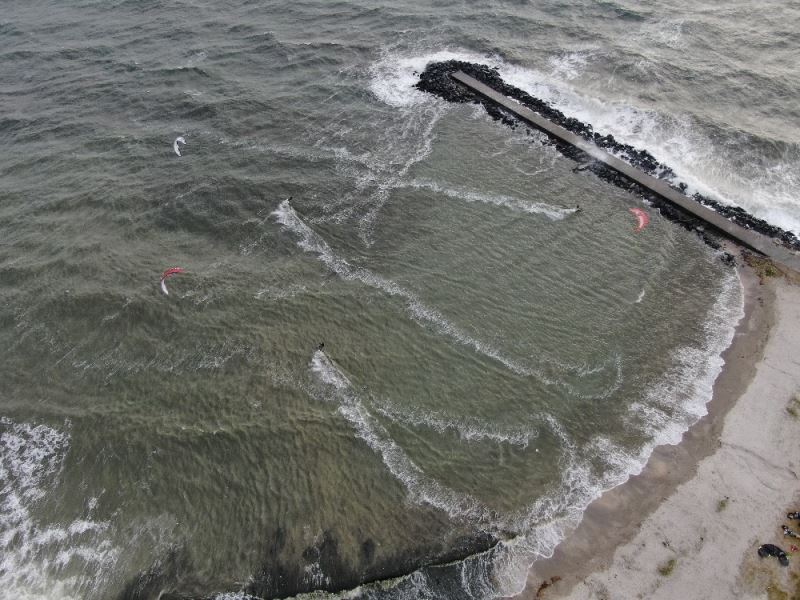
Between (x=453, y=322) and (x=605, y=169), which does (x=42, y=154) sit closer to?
(x=453, y=322)

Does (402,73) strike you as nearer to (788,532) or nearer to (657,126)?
(657,126)

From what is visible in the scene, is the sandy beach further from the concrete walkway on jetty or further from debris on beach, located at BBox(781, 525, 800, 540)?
the concrete walkway on jetty

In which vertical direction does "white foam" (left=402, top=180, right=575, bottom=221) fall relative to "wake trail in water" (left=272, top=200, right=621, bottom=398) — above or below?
above

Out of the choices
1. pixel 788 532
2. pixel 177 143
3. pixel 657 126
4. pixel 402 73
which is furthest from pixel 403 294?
pixel 402 73

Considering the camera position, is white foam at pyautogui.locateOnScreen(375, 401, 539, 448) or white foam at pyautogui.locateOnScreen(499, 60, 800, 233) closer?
white foam at pyautogui.locateOnScreen(375, 401, 539, 448)

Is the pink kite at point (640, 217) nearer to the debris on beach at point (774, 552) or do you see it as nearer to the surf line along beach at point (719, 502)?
the surf line along beach at point (719, 502)

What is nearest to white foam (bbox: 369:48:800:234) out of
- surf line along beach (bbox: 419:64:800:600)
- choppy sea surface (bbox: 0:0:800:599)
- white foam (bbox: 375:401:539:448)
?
choppy sea surface (bbox: 0:0:800:599)
